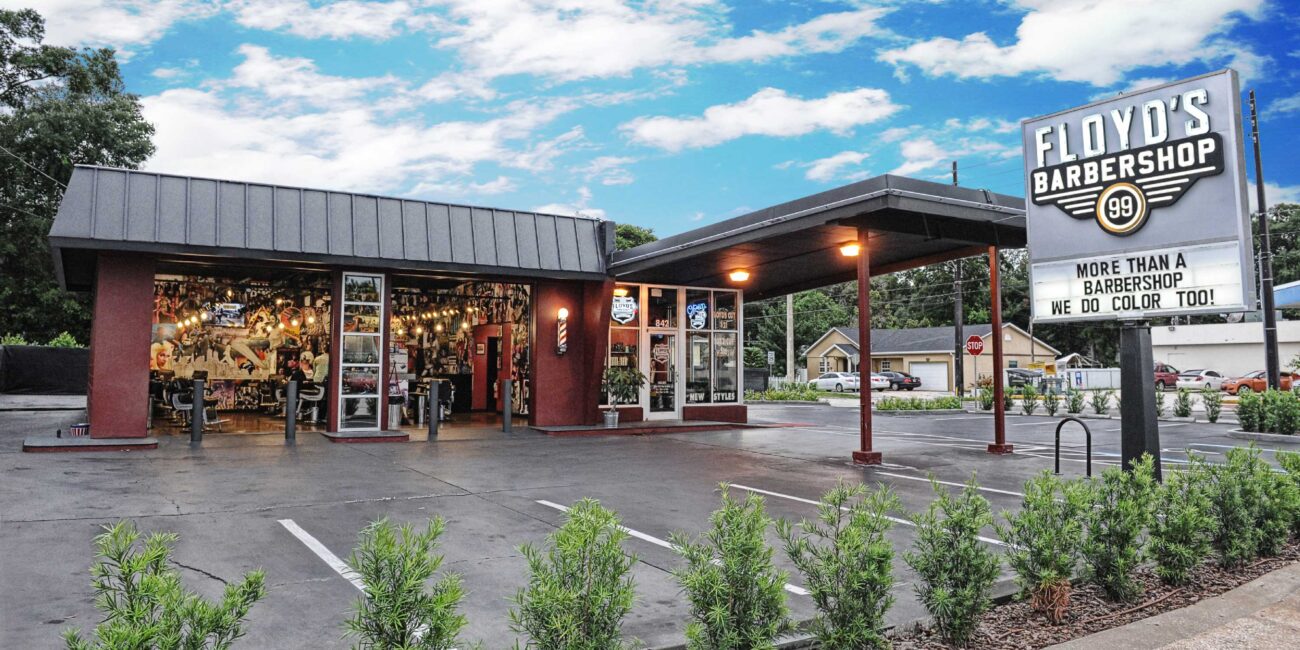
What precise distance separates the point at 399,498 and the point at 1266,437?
19387 millimetres

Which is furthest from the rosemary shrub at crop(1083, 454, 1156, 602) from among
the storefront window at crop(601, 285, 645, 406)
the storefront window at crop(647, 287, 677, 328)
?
the storefront window at crop(647, 287, 677, 328)

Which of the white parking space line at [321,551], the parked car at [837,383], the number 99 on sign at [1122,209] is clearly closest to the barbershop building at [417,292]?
the number 99 on sign at [1122,209]

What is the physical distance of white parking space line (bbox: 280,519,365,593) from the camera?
5352mm

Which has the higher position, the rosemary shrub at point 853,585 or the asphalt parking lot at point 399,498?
the rosemary shrub at point 853,585

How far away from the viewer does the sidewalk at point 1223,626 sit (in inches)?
167

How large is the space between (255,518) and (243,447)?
21.2ft

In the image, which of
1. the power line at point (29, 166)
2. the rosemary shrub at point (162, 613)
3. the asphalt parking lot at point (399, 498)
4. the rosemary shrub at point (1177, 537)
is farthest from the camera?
the power line at point (29, 166)

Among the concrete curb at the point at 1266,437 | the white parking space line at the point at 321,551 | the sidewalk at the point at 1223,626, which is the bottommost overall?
the concrete curb at the point at 1266,437

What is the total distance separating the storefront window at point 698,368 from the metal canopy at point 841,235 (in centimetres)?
189

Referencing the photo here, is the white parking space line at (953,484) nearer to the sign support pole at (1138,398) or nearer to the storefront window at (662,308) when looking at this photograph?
the sign support pole at (1138,398)

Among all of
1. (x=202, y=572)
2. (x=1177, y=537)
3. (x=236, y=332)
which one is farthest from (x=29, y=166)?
(x=1177, y=537)

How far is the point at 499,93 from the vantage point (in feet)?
133

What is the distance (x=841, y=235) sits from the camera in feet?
43.1

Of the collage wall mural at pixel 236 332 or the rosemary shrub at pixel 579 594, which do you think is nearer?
the rosemary shrub at pixel 579 594
